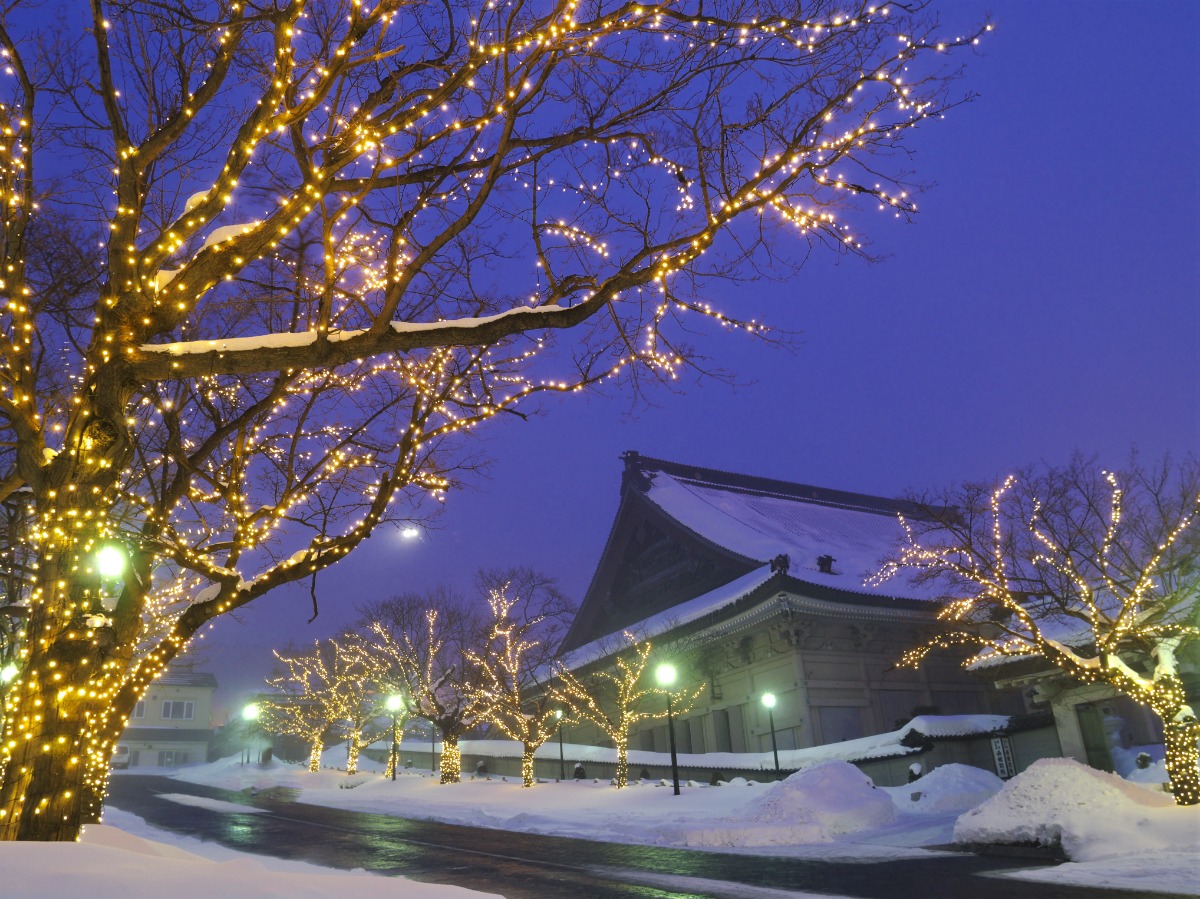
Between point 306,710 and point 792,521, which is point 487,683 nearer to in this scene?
point 792,521

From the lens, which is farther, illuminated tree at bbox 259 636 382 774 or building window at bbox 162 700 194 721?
building window at bbox 162 700 194 721

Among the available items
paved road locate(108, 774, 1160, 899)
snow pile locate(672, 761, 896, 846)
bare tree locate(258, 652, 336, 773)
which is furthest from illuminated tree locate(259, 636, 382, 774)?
snow pile locate(672, 761, 896, 846)

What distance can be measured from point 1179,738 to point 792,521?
24.2 metres

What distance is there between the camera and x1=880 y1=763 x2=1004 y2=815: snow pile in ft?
59.3

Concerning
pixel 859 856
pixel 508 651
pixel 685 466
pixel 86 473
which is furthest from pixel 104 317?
pixel 685 466

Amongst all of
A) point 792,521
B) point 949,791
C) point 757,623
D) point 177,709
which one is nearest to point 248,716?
point 757,623

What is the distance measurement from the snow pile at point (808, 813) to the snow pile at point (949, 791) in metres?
1.32

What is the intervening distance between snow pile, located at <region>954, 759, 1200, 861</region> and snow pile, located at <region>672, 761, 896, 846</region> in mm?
3044

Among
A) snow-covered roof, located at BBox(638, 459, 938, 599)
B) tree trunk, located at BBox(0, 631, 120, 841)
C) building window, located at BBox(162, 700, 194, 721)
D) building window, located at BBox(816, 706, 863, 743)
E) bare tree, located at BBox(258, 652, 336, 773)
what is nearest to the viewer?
tree trunk, located at BBox(0, 631, 120, 841)

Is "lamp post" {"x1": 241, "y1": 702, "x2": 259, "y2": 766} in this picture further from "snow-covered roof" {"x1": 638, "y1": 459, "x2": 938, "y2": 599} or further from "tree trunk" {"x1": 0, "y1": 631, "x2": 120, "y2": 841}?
"tree trunk" {"x1": 0, "y1": 631, "x2": 120, "y2": 841}

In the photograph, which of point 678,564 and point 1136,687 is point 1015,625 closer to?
point 1136,687

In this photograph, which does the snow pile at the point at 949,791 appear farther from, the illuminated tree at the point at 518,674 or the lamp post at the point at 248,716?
the lamp post at the point at 248,716

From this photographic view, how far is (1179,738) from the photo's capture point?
1341cm

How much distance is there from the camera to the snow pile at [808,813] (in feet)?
50.1
